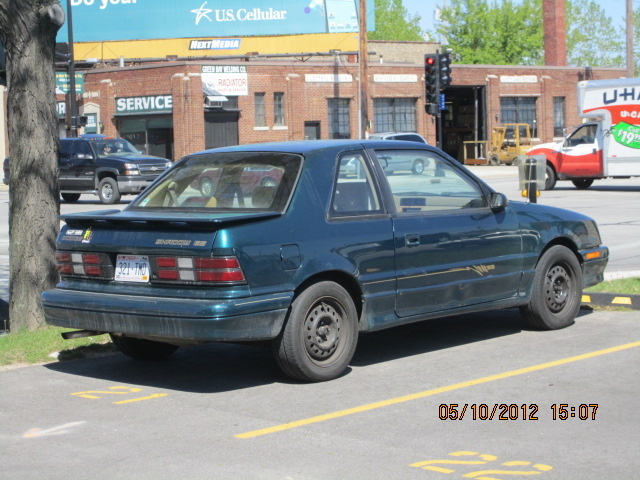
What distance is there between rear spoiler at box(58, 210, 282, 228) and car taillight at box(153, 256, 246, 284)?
23cm

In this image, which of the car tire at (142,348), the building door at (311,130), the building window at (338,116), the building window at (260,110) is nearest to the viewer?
the car tire at (142,348)

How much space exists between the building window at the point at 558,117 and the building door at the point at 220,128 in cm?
2122

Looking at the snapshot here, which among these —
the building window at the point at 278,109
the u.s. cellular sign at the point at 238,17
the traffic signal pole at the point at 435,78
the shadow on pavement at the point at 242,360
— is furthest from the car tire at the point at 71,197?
the u.s. cellular sign at the point at 238,17

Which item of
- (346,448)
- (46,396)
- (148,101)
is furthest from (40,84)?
(148,101)

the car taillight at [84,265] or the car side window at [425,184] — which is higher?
the car side window at [425,184]

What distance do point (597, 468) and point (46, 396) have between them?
3.76 m

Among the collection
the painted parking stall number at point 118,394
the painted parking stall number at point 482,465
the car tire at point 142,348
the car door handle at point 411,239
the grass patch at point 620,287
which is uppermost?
the car door handle at point 411,239

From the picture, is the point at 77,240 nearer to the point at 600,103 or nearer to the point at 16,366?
the point at 16,366

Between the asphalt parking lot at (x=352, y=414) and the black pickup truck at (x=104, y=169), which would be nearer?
the asphalt parking lot at (x=352, y=414)

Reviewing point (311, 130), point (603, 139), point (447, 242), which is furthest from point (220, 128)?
point (447, 242)

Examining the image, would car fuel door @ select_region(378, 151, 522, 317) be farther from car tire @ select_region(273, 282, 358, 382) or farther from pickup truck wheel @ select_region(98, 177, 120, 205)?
pickup truck wheel @ select_region(98, 177, 120, 205)

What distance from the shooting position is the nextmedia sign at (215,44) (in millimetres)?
61594

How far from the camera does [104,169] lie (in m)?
29.0

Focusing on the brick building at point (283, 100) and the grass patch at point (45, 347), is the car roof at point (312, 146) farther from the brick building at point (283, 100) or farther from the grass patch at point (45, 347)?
the brick building at point (283, 100)
